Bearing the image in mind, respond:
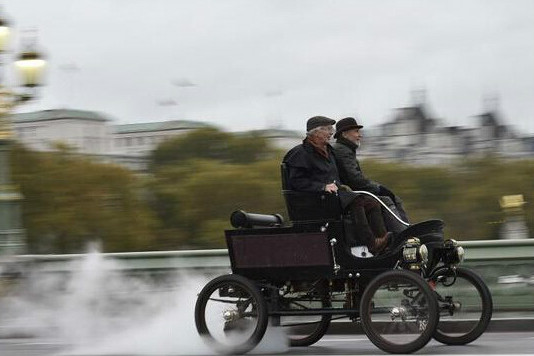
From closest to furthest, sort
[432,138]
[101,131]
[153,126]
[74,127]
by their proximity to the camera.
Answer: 1. [74,127]
2. [101,131]
3. [153,126]
4. [432,138]

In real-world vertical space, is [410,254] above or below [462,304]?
above

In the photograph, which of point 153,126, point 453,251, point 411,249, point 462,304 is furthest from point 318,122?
point 153,126

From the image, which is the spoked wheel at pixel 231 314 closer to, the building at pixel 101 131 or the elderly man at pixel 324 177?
the elderly man at pixel 324 177

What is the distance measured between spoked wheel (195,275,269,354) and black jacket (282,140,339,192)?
2.66 ft

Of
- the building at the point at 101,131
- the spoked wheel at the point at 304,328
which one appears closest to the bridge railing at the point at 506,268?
the spoked wheel at the point at 304,328

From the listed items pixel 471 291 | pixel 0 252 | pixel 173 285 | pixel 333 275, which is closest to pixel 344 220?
pixel 333 275

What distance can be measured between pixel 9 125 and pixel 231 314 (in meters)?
9.14

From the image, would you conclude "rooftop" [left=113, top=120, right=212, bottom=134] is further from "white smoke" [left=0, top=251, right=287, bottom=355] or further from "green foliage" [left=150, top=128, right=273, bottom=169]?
"white smoke" [left=0, top=251, right=287, bottom=355]

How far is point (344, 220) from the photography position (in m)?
8.12

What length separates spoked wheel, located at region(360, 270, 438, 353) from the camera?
7.75 meters

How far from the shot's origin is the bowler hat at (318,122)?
26.9ft

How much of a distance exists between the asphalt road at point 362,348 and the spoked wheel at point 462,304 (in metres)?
0.10

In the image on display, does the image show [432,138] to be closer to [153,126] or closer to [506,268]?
[153,126]

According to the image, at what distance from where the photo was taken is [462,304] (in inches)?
327
